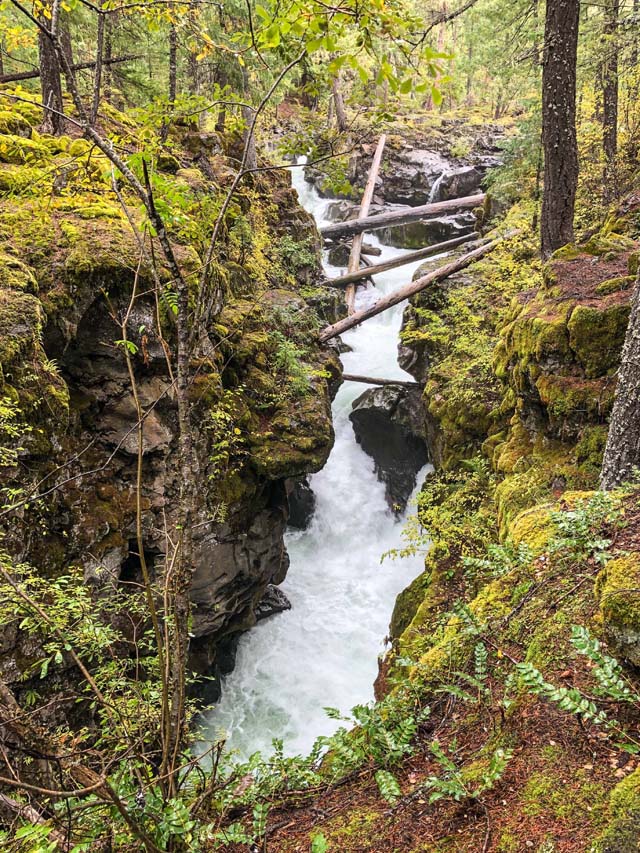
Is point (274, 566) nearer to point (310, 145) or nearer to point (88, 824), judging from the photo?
point (88, 824)

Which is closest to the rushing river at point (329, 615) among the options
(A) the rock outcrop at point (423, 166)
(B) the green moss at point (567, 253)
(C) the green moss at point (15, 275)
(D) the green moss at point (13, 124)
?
(C) the green moss at point (15, 275)

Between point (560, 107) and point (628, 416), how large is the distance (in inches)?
203

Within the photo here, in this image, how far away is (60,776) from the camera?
2113mm

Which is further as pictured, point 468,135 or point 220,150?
point 468,135

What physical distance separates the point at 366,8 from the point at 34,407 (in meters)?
4.95

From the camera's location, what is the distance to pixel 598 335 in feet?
18.0

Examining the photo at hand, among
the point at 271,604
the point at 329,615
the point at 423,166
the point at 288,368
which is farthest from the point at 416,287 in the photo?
the point at 423,166

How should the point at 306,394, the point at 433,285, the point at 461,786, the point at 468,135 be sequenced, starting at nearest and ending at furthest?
the point at 461,786 < the point at 306,394 < the point at 433,285 < the point at 468,135

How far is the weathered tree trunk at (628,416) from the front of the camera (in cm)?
402

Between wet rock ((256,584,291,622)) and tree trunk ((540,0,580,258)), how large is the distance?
29.7 feet

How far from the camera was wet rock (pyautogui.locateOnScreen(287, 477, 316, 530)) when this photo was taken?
13016mm

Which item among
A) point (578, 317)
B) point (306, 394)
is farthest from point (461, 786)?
point (306, 394)

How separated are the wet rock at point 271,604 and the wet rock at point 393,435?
146 inches

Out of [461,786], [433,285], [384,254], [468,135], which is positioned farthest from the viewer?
[468,135]
